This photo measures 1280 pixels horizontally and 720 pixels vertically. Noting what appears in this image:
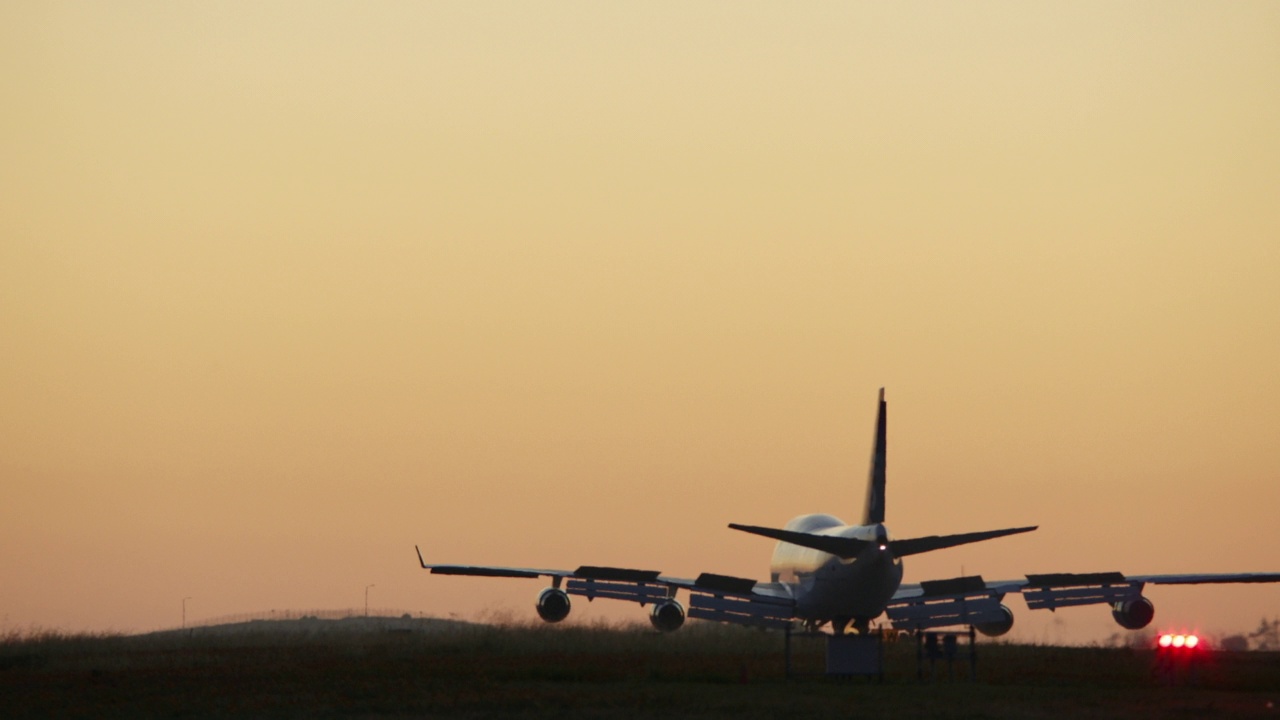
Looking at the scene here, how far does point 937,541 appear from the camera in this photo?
1790 inches

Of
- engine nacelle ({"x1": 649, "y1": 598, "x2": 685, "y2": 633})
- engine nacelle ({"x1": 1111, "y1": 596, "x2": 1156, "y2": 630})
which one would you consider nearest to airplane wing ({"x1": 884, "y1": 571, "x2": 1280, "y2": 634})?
engine nacelle ({"x1": 1111, "y1": 596, "x2": 1156, "y2": 630})

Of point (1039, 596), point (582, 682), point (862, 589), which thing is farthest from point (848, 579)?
point (582, 682)

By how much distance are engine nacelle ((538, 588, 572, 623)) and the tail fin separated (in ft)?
33.2

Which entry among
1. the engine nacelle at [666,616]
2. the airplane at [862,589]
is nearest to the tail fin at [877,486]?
the airplane at [862,589]

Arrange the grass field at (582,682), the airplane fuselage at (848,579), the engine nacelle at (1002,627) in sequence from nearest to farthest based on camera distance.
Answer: the grass field at (582,682) < the airplane fuselage at (848,579) < the engine nacelle at (1002,627)

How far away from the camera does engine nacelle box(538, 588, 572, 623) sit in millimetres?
53938

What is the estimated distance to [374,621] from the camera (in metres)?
105

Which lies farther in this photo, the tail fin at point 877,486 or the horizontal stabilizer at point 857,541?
the tail fin at point 877,486

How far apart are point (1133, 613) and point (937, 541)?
9.19m

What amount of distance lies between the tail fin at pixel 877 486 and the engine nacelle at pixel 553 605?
1011 centimetres

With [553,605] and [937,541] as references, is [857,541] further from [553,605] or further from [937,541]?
[553,605]

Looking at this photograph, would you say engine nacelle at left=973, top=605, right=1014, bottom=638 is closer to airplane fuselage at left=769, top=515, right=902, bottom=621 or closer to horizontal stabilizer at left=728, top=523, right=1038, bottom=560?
airplane fuselage at left=769, top=515, right=902, bottom=621

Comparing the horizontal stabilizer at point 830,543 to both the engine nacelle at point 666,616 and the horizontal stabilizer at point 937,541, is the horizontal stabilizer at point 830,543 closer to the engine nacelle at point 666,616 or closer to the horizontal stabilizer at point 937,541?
the horizontal stabilizer at point 937,541

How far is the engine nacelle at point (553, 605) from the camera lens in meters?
53.9
